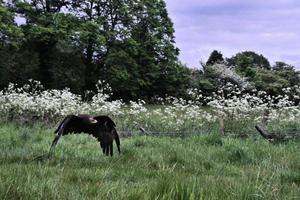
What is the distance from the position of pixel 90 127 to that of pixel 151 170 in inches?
43.9

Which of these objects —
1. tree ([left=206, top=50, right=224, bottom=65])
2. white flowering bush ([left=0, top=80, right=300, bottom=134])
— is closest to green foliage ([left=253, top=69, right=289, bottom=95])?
tree ([left=206, top=50, right=224, bottom=65])

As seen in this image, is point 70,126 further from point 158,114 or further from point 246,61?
point 246,61

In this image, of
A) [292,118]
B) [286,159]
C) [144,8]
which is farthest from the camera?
[144,8]

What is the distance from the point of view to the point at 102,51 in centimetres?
3972

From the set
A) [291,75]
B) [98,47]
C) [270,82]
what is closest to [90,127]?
[98,47]

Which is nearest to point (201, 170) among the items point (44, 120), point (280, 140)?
point (280, 140)

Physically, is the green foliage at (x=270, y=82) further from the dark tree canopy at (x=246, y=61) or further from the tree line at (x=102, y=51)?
the dark tree canopy at (x=246, y=61)

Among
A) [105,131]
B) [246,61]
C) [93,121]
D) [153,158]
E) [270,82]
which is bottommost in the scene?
[153,158]

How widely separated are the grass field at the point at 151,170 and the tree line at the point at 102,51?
23321mm

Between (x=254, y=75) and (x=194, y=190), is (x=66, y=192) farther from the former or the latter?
(x=254, y=75)

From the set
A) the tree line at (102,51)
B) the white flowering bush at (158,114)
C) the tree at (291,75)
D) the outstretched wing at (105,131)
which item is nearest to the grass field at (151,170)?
the outstretched wing at (105,131)

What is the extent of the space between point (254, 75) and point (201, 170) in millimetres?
39239

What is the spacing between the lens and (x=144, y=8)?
135 feet

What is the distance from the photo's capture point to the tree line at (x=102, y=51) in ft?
114
